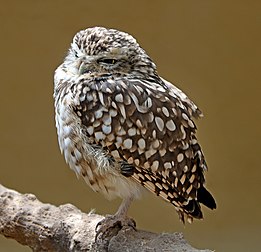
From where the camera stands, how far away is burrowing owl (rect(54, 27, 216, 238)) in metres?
2.39

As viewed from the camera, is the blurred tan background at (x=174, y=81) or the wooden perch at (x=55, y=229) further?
the blurred tan background at (x=174, y=81)

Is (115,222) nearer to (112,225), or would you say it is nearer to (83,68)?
(112,225)

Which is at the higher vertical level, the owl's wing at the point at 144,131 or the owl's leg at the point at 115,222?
the owl's wing at the point at 144,131

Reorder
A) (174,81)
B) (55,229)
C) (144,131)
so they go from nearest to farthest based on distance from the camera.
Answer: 1. (144,131)
2. (55,229)
3. (174,81)

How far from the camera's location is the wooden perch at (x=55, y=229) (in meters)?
2.43

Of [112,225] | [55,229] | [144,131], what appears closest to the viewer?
[144,131]

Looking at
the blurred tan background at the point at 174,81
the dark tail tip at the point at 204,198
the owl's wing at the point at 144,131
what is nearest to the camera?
the owl's wing at the point at 144,131

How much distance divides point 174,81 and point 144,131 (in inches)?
56.7

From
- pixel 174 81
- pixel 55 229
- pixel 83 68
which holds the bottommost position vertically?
pixel 55 229

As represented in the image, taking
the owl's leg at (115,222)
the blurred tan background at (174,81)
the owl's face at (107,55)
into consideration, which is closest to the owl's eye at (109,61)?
the owl's face at (107,55)

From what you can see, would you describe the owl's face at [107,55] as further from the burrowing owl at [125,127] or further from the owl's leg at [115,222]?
the owl's leg at [115,222]

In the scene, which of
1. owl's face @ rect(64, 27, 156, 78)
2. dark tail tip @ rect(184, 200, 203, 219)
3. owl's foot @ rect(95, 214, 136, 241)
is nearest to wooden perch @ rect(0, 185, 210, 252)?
owl's foot @ rect(95, 214, 136, 241)

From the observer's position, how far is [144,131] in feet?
7.80

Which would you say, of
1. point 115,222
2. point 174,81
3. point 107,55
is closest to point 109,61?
point 107,55
